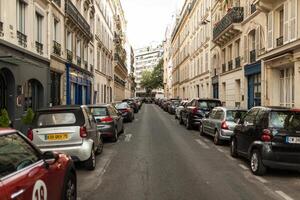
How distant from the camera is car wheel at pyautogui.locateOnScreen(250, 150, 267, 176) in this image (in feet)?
32.8

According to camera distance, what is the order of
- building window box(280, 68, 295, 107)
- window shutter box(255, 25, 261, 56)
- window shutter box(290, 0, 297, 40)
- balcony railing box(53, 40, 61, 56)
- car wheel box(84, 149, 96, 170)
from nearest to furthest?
car wheel box(84, 149, 96, 170) < window shutter box(290, 0, 297, 40) < building window box(280, 68, 295, 107) < balcony railing box(53, 40, 61, 56) < window shutter box(255, 25, 261, 56)

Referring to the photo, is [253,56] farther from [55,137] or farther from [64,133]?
[55,137]

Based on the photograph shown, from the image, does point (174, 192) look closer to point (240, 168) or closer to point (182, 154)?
point (240, 168)

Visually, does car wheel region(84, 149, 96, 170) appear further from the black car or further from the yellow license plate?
the black car

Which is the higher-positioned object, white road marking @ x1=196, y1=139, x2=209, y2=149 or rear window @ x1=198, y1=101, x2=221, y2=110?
rear window @ x1=198, y1=101, x2=221, y2=110

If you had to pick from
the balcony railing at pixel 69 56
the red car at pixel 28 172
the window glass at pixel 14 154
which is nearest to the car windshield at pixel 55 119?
the red car at pixel 28 172

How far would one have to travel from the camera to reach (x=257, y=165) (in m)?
10.1

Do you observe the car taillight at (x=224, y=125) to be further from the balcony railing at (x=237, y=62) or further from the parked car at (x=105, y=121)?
the balcony railing at (x=237, y=62)

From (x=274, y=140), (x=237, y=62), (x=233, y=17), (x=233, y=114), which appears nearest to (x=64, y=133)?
(x=274, y=140)

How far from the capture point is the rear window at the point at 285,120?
997cm

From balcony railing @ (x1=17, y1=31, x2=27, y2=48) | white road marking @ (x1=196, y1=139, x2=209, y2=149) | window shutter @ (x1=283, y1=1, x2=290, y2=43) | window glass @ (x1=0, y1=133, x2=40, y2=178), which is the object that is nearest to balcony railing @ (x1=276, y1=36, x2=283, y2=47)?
window shutter @ (x1=283, y1=1, x2=290, y2=43)

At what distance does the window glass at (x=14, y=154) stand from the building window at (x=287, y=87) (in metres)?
17.1

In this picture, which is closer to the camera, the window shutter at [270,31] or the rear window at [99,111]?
the rear window at [99,111]

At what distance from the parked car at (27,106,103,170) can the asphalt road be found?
19.4 inches
